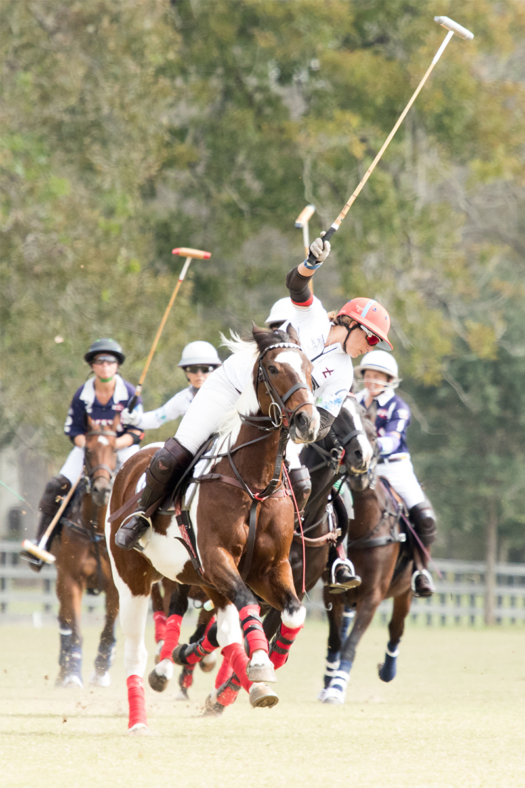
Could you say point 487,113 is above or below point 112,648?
above

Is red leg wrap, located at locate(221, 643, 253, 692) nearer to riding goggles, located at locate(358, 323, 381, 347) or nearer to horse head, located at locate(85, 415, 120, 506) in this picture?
riding goggles, located at locate(358, 323, 381, 347)

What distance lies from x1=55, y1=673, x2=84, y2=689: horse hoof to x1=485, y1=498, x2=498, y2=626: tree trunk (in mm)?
12607

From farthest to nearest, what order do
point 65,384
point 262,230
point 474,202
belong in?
point 474,202 → point 262,230 → point 65,384

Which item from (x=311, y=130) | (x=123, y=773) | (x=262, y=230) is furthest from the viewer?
(x=262, y=230)

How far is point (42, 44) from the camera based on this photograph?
1605 cm

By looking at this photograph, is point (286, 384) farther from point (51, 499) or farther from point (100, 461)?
point (51, 499)

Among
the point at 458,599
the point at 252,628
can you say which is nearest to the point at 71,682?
the point at 252,628

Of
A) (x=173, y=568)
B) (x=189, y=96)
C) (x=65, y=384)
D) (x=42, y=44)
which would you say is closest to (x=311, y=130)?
(x=189, y=96)

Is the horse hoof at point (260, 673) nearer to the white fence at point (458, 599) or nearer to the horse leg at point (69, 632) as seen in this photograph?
the horse leg at point (69, 632)

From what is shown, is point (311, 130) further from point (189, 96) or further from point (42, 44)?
point (42, 44)

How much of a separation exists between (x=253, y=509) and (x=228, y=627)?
22.3 inches

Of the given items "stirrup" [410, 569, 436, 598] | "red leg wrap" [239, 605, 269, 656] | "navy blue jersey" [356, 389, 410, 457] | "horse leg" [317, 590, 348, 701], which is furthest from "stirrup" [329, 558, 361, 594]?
"red leg wrap" [239, 605, 269, 656]

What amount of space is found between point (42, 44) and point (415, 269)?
254 inches

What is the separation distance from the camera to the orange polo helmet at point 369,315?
6.57 m
